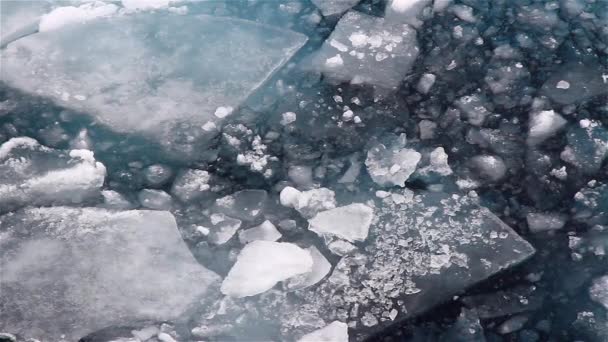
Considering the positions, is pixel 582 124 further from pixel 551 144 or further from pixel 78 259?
pixel 78 259

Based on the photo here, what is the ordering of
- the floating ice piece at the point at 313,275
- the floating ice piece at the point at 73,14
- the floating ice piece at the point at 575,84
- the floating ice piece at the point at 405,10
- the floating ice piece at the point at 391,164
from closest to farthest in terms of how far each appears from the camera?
the floating ice piece at the point at 313,275
the floating ice piece at the point at 391,164
the floating ice piece at the point at 575,84
the floating ice piece at the point at 405,10
the floating ice piece at the point at 73,14

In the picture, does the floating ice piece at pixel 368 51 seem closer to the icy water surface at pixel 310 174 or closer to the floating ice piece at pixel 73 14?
the icy water surface at pixel 310 174

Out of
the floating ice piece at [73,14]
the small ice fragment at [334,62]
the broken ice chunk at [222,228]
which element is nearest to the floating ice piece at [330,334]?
the broken ice chunk at [222,228]

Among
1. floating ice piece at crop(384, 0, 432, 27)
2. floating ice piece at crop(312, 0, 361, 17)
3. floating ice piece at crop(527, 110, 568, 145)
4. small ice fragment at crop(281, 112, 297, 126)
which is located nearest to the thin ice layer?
floating ice piece at crop(527, 110, 568, 145)

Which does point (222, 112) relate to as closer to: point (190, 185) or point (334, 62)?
point (190, 185)

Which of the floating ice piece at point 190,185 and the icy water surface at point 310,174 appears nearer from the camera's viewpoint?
the icy water surface at point 310,174
